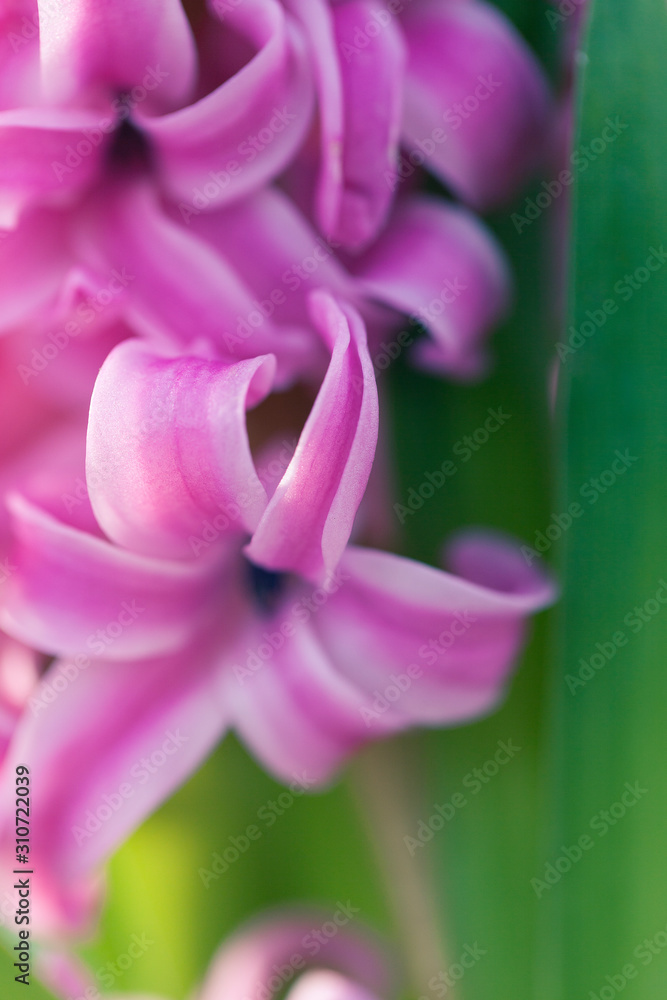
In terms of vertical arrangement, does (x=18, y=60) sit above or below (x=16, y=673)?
above

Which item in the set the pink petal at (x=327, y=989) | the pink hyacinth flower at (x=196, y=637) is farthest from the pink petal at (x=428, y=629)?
the pink petal at (x=327, y=989)

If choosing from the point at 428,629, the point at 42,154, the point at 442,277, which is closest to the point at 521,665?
the point at 428,629

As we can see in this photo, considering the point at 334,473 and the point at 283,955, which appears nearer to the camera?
the point at 334,473

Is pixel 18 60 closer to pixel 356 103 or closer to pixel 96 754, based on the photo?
pixel 356 103

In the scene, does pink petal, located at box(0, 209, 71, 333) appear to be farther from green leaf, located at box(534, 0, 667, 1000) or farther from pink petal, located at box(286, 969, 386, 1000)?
pink petal, located at box(286, 969, 386, 1000)

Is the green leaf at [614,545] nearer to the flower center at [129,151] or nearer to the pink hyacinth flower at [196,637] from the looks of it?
the pink hyacinth flower at [196,637]

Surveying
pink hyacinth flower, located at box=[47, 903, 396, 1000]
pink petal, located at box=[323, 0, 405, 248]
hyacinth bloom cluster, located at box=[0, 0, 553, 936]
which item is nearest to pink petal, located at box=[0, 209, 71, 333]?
hyacinth bloom cluster, located at box=[0, 0, 553, 936]
